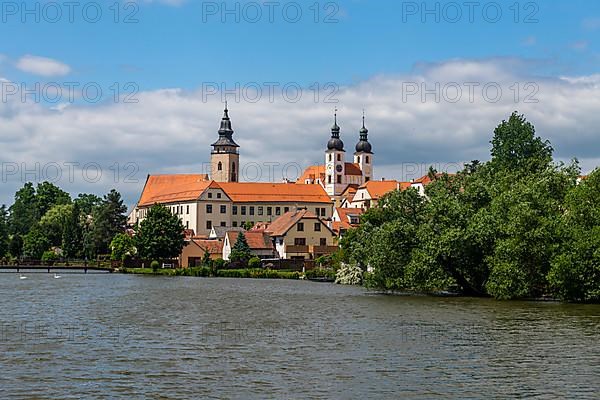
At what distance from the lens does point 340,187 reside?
182m

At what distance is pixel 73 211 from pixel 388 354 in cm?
11734

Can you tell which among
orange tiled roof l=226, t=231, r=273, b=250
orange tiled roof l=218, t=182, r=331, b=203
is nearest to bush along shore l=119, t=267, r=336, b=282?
orange tiled roof l=226, t=231, r=273, b=250

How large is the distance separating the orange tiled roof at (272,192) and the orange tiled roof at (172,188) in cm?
559

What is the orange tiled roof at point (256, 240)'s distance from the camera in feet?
349

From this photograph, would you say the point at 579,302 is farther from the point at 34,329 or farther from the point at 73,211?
the point at 73,211

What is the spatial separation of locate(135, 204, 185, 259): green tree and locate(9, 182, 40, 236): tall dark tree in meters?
58.9

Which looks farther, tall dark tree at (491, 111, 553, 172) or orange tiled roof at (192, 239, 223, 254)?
orange tiled roof at (192, 239, 223, 254)

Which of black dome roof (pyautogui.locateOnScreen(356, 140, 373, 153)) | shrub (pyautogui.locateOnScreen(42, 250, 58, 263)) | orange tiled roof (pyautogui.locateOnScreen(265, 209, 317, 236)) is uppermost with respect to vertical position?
black dome roof (pyautogui.locateOnScreen(356, 140, 373, 153))

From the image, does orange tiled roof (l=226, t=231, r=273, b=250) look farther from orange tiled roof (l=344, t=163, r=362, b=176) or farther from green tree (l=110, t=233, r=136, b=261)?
orange tiled roof (l=344, t=163, r=362, b=176)

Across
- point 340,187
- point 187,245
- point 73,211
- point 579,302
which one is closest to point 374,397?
point 579,302

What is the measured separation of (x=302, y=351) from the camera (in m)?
26.3

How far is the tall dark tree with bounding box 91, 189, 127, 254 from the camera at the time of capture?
13150cm

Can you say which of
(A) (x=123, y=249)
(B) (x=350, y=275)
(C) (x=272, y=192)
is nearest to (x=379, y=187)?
(C) (x=272, y=192)

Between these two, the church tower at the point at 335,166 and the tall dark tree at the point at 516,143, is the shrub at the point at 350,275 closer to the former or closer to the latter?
the tall dark tree at the point at 516,143
